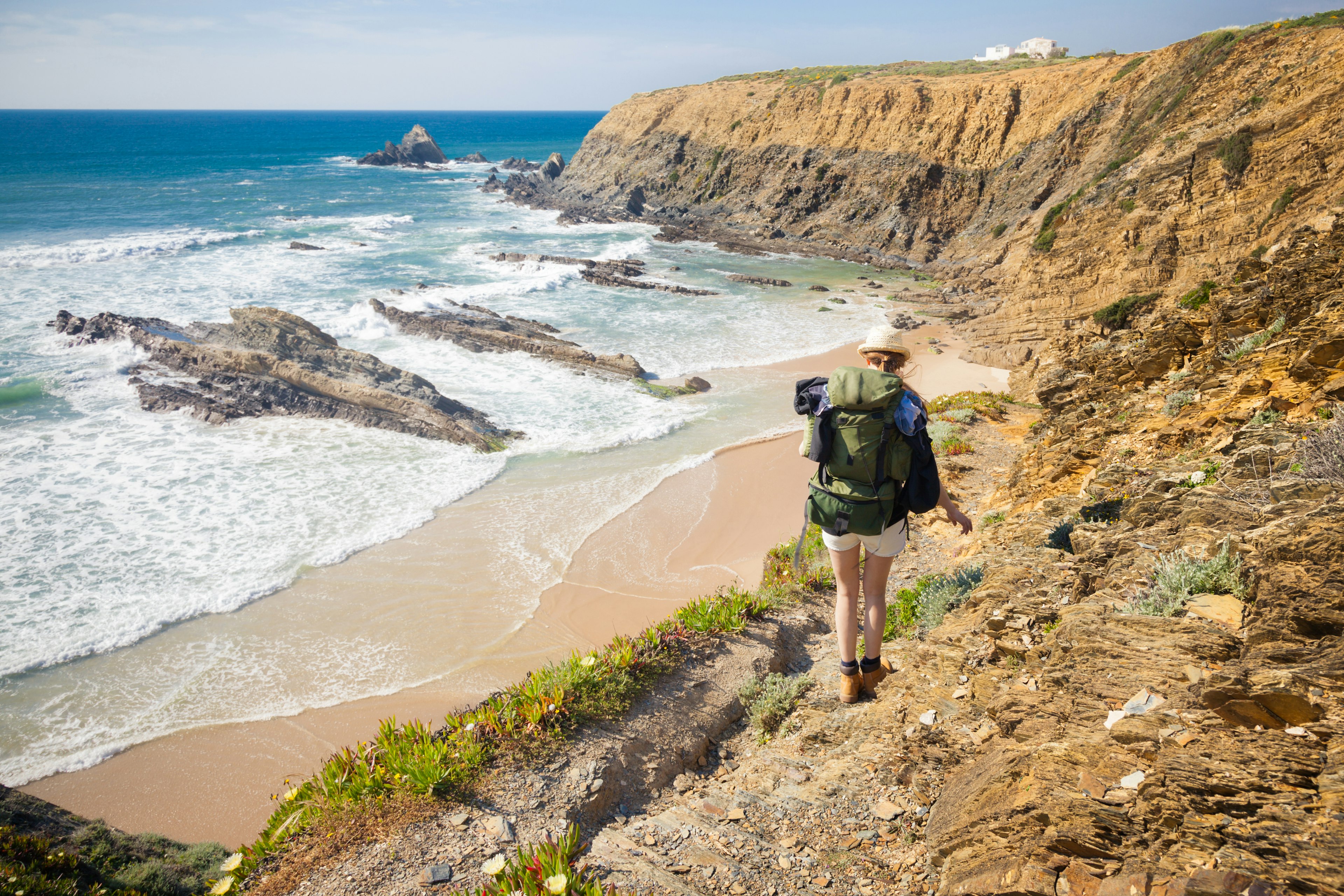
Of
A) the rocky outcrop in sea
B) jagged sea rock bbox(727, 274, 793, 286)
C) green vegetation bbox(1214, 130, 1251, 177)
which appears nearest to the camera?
green vegetation bbox(1214, 130, 1251, 177)

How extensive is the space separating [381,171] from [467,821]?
290 ft

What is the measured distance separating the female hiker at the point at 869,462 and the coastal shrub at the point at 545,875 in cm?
187

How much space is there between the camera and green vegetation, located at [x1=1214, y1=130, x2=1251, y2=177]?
1460 cm

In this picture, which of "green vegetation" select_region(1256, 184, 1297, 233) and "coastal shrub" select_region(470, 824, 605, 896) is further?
"green vegetation" select_region(1256, 184, 1297, 233)

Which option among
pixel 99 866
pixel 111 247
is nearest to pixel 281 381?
pixel 99 866

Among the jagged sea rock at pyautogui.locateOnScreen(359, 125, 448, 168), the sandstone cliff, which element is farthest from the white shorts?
the jagged sea rock at pyautogui.locateOnScreen(359, 125, 448, 168)

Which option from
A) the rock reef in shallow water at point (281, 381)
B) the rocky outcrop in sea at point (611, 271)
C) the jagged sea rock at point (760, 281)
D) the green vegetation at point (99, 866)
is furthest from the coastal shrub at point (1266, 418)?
the jagged sea rock at point (760, 281)

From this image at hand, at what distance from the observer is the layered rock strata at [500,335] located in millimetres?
19703

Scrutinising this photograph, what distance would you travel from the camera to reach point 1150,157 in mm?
17656

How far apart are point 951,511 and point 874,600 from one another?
69 centimetres

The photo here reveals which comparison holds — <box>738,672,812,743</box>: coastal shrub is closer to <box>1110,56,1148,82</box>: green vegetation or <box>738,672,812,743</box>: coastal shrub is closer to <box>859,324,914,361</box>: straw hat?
<box>859,324,914,361</box>: straw hat

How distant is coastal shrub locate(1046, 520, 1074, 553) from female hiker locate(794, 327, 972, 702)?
136 centimetres

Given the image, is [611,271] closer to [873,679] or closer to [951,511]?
[873,679]

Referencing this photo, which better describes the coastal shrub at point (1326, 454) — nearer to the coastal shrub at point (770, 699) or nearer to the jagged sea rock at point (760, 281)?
the coastal shrub at point (770, 699)
